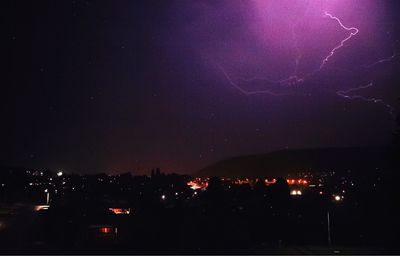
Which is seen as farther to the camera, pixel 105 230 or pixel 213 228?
pixel 213 228

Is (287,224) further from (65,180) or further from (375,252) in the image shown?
(65,180)

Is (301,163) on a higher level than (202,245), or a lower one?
higher

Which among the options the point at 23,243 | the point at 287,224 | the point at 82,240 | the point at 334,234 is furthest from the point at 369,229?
the point at 23,243

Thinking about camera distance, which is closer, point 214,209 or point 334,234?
point 334,234

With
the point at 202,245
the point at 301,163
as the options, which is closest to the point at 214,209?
the point at 202,245

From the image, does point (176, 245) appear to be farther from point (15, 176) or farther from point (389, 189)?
point (15, 176)

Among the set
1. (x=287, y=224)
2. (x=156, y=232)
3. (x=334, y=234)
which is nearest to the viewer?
(x=156, y=232)

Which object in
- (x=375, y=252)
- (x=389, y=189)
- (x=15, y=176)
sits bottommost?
(x=375, y=252)

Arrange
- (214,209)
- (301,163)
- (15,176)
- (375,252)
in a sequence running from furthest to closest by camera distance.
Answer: (301,163) < (15,176) < (214,209) < (375,252)

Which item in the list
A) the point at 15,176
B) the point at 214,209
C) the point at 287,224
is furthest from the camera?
the point at 15,176

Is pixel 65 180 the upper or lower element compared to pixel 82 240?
upper
